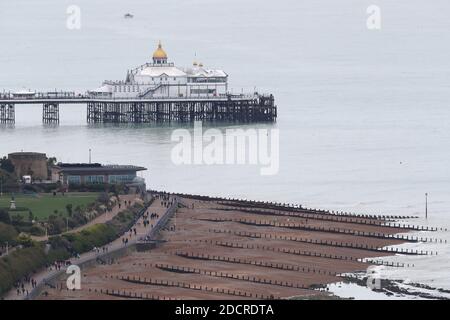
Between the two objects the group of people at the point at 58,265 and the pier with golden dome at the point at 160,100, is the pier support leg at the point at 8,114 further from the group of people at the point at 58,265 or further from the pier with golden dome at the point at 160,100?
the group of people at the point at 58,265

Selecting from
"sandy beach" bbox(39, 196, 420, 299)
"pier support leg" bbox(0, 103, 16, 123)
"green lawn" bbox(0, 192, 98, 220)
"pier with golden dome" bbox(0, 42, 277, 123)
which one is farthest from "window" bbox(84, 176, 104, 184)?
"pier support leg" bbox(0, 103, 16, 123)

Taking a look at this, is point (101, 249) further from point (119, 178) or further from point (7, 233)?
point (119, 178)

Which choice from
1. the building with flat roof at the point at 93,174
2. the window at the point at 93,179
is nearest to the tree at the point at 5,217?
the building with flat roof at the point at 93,174

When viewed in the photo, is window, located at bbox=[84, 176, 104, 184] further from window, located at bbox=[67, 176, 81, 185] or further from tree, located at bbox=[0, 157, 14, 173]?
tree, located at bbox=[0, 157, 14, 173]

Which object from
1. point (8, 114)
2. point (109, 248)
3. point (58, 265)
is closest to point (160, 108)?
point (8, 114)
